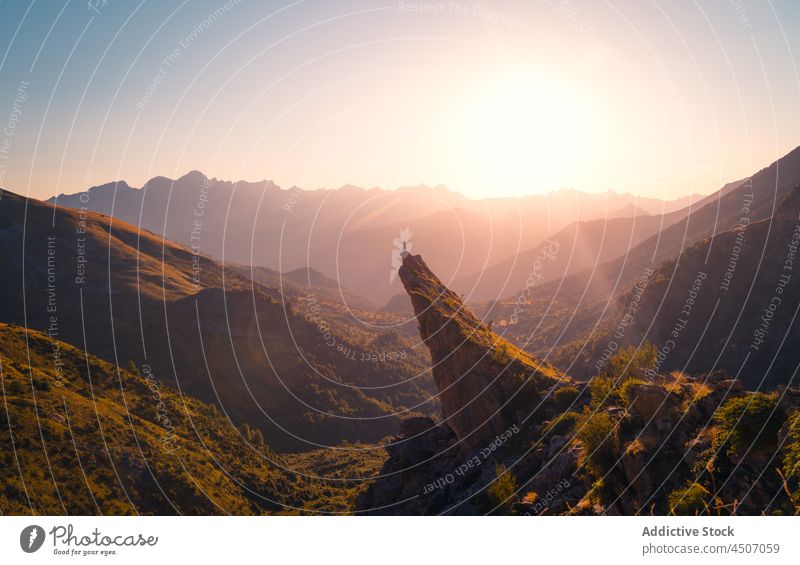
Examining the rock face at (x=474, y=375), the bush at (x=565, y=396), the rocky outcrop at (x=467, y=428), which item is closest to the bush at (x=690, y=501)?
the rocky outcrop at (x=467, y=428)

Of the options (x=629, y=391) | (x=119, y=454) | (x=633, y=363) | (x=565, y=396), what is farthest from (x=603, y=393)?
(x=119, y=454)

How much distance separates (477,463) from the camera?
5156cm

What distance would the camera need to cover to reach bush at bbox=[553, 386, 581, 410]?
51.5m

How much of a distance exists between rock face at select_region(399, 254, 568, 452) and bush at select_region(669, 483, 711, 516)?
27.0 meters

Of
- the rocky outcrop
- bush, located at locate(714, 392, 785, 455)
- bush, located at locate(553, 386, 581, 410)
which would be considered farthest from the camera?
bush, located at locate(553, 386, 581, 410)

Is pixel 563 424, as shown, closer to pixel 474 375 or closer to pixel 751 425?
pixel 474 375

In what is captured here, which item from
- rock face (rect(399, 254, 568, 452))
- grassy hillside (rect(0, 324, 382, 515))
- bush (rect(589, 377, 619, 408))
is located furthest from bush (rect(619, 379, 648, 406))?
grassy hillside (rect(0, 324, 382, 515))

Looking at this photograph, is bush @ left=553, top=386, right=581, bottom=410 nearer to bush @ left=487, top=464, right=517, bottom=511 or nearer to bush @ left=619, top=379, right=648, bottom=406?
bush @ left=619, top=379, right=648, bottom=406

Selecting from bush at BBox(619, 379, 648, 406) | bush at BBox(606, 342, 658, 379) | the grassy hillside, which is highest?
bush at BBox(619, 379, 648, 406)

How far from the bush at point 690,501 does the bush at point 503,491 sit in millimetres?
14715

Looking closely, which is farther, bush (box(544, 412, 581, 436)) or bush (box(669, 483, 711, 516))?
bush (box(544, 412, 581, 436))

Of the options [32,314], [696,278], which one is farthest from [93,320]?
[696,278]

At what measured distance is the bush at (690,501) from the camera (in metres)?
24.2

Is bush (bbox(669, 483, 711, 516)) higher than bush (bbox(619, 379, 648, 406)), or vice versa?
bush (bbox(619, 379, 648, 406))
